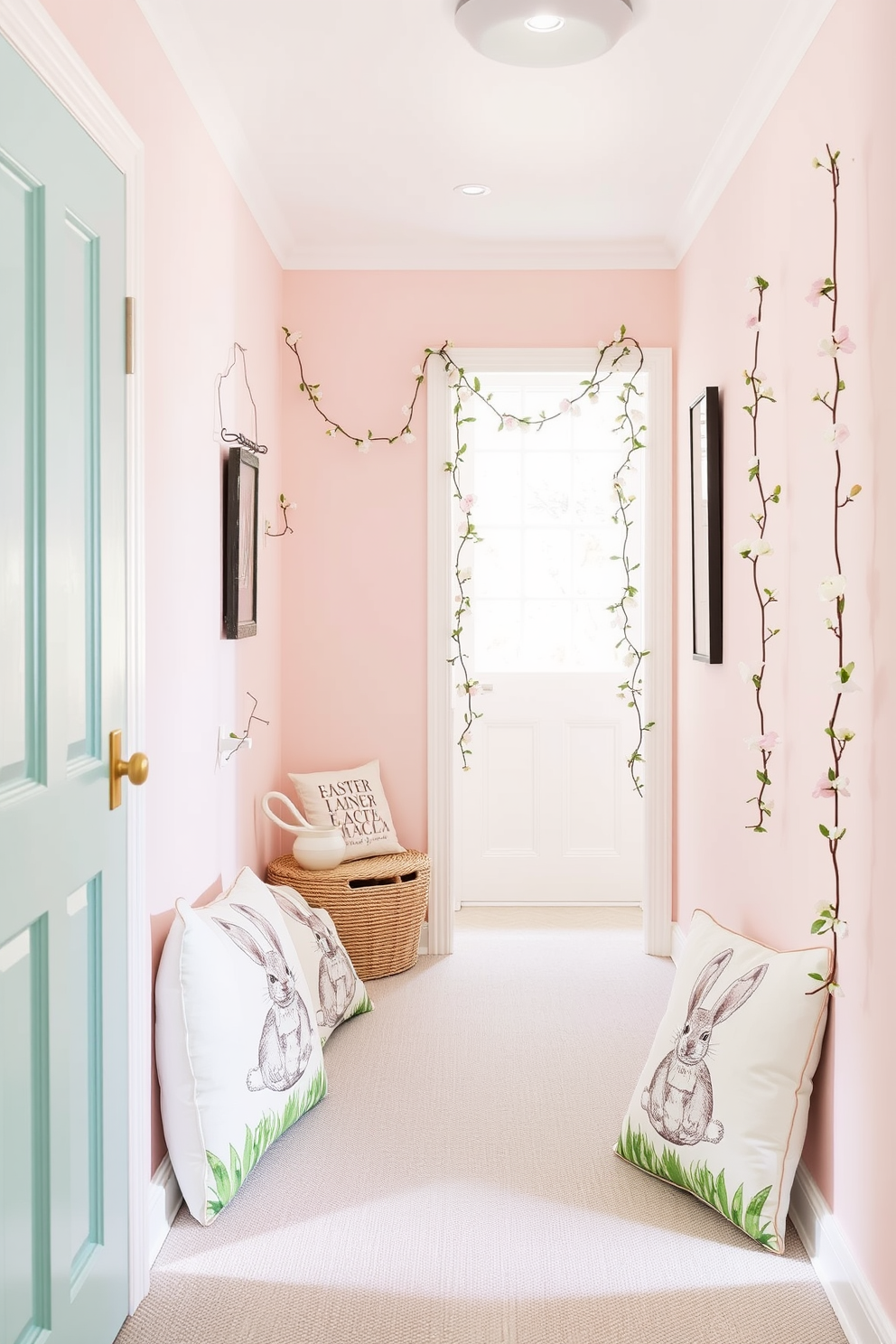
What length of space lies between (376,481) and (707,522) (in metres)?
1.34

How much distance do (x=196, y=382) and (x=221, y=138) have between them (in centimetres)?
74

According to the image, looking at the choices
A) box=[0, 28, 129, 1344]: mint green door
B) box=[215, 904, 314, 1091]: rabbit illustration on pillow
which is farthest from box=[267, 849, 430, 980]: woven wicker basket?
box=[0, 28, 129, 1344]: mint green door

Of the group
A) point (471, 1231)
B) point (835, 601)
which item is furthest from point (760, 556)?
point (471, 1231)

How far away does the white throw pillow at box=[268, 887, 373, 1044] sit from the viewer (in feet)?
10.3

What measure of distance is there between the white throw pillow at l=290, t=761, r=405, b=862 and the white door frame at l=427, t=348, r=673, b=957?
21 cm

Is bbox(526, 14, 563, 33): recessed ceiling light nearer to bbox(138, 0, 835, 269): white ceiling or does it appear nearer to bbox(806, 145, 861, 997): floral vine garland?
bbox(138, 0, 835, 269): white ceiling

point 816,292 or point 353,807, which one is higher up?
point 816,292

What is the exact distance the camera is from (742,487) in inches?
116

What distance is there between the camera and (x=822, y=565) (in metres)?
2.20

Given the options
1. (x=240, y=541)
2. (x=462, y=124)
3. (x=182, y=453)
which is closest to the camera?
(x=182, y=453)

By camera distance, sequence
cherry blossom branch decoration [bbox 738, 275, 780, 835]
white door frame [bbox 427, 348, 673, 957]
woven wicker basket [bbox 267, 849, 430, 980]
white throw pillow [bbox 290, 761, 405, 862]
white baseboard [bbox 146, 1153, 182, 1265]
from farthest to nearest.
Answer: white door frame [bbox 427, 348, 673, 957] < white throw pillow [bbox 290, 761, 405, 862] < woven wicker basket [bbox 267, 849, 430, 980] < cherry blossom branch decoration [bbox 738, 275, 780, 835] < white baseboard [bbox 146, 1153, 182, 1265]

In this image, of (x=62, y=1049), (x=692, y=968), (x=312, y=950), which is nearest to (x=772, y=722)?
(x=692, y=968)

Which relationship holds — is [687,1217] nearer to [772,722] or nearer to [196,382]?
[772,722]

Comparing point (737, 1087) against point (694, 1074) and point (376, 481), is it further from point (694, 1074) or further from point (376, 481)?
point (376, 481)
